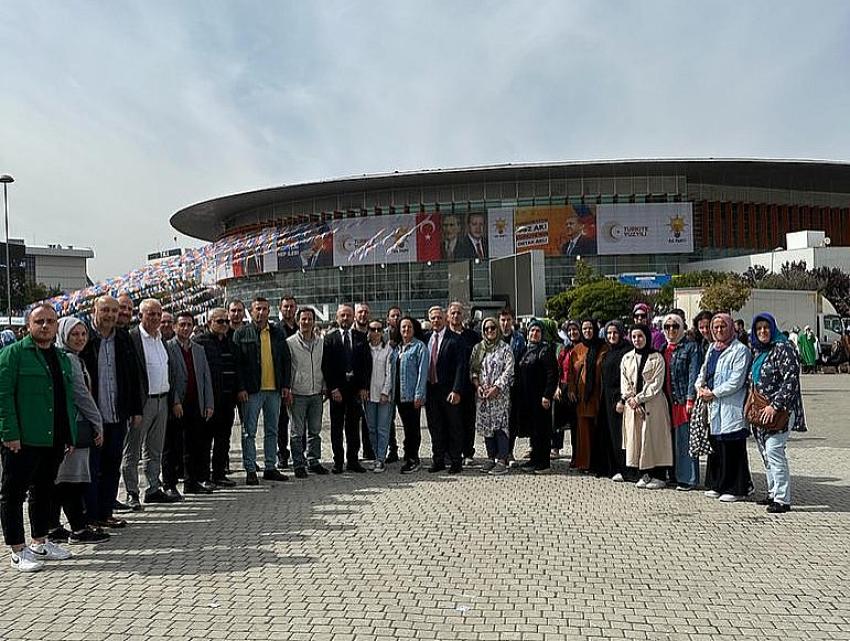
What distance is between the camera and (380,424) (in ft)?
33.3

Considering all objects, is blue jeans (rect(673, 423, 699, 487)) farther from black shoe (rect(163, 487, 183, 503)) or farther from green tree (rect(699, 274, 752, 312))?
green tree (rect(699, 274, 752, 312))

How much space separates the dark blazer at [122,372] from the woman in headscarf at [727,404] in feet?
17.7

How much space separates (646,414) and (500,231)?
183 feet

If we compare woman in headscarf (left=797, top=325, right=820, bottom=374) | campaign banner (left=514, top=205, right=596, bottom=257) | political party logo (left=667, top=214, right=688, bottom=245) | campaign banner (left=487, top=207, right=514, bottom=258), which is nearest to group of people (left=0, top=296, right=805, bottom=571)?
woman in headscarf (left=797, top=325, right=820, bottom=374)

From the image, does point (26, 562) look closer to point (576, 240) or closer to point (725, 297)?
point (725, 297)

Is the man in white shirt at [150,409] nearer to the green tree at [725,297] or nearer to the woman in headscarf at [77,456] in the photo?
the woman in headscarf at [77,456]

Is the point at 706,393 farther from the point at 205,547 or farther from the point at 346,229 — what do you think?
the point at 346,229

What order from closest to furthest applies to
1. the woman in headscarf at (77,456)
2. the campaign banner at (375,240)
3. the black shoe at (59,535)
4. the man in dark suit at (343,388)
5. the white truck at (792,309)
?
the woman in headscarf at (77,456) → the black shoe at (59,535) → the man in dark suit at (343,388) → the white truck at (792,309) → the campaign banner at (375,240)

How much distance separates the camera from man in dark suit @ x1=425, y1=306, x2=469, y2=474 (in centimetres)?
1000

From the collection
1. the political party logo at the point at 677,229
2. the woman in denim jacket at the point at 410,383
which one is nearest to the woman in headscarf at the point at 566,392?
the woman in denim jacket at the point at 410,383

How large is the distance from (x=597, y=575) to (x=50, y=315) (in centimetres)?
435

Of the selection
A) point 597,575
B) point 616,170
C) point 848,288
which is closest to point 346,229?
point 616,170

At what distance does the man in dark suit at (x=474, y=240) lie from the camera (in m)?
64.1

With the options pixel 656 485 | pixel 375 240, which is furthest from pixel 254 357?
pixel 375 240
